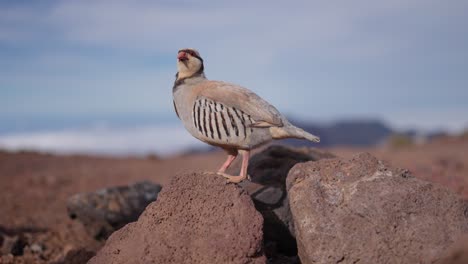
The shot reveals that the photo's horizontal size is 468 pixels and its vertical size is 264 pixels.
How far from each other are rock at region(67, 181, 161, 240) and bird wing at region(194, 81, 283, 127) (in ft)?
12.6

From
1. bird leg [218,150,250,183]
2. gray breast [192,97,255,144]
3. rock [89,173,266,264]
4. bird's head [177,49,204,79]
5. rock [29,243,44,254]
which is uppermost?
bird's head [177,49,204,79]

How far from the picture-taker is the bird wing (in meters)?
6.32

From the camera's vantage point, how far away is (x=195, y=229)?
5711 millimetres

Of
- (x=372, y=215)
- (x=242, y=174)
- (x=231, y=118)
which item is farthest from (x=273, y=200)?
(x=372, y=215)

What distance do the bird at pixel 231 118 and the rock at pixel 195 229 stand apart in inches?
15.0

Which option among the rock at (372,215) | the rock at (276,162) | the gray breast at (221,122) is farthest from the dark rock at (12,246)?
the rock at (372,215)

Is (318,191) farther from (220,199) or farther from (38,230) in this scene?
(38,230)

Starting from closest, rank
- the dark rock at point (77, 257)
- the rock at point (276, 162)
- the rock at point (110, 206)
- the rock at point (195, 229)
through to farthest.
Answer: the rock at point (195, 229), the dark rock at point (77, 257), the rock at point (276, 162), the rock at point (110, 206)

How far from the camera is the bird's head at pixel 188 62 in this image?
6602 mm

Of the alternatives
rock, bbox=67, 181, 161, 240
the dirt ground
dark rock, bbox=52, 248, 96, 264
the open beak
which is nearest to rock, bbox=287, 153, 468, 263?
the open beak

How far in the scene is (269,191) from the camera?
720cm

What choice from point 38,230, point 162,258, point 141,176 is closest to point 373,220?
point 162,258

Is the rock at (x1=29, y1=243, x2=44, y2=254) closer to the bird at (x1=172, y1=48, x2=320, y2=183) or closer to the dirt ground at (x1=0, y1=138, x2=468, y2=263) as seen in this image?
the dirt ground at (x1=0, y1=138, x2=468, y2=263)

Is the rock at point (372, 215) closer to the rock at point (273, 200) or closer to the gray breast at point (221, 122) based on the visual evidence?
the gray breast at point (221, 122)
